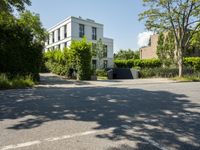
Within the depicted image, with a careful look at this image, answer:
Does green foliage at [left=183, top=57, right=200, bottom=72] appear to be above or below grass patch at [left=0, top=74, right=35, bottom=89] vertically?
above

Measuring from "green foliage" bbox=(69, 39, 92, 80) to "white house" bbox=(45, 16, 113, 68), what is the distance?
646 inches

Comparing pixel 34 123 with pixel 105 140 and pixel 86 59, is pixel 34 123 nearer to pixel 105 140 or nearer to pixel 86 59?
pixel 105 140

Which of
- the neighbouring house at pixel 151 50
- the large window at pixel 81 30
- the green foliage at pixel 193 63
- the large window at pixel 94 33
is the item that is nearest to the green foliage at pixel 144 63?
the green foliage at pixel 193 63

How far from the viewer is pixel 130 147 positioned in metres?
4.65

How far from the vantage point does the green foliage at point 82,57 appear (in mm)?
21688

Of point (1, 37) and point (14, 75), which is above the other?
point (1, 37)

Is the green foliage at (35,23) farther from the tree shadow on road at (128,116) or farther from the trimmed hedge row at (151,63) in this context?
the tree shadow on road at (128,116)

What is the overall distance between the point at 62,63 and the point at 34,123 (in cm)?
2098

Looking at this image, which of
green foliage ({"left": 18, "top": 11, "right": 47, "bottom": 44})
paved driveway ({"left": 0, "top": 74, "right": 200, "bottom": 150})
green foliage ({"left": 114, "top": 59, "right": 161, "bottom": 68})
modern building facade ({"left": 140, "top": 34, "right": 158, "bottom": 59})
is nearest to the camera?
paved driveway ({"left": 0, "top": 74, "right": 200, "bottom": 150})

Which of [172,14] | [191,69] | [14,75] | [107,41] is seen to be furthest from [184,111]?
[107,41]

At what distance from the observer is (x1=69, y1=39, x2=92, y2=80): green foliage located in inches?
854

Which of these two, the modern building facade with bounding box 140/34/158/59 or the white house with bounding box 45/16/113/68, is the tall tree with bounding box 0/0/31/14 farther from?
the modern building facade with bounding box 140/34/158/59

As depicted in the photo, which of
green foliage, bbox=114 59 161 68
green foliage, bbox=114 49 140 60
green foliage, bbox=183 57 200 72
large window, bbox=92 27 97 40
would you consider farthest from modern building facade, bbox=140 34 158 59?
green foliage, bbox=114 49 140 60

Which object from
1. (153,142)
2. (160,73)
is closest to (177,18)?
Answer: (160,73)
